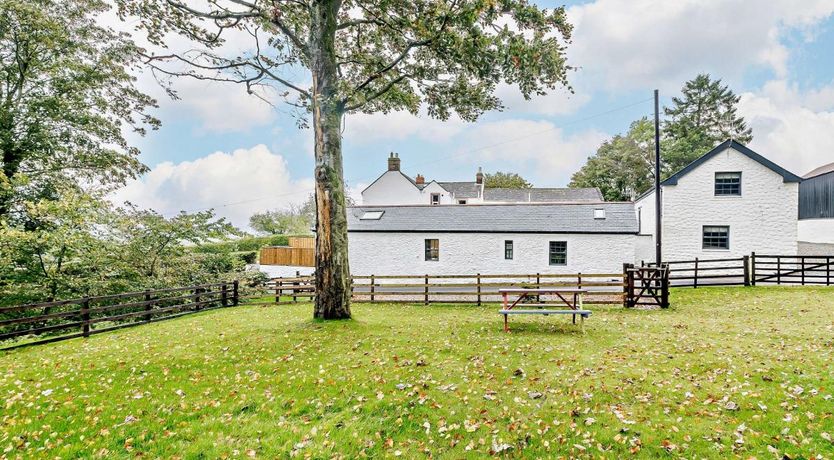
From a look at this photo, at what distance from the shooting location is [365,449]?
4098 mm

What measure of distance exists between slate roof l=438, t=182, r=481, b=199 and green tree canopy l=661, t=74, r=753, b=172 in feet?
90.4

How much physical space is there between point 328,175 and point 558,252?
1463 cm

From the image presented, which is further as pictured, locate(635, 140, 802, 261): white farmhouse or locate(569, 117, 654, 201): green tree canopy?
locate(569, 117, 654, 201): green tree canopy

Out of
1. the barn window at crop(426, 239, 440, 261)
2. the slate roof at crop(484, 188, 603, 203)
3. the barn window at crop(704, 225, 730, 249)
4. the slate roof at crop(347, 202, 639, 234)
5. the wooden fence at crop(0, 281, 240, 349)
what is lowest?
the wooden fence at crop(0, 281, 240, 349)

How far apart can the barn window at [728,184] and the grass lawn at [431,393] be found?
45.6 ft

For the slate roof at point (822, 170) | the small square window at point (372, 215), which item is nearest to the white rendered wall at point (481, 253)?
the small square window at point (372, 215)

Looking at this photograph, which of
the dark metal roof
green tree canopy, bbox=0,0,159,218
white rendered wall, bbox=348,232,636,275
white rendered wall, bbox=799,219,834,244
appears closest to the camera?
green tree canopy, bbox=0,0,159,218

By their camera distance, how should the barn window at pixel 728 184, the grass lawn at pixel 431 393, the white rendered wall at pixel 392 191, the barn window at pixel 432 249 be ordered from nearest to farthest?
the grass lawn at pixel 431 393 < the barn window at pixel 728 184 < the barn window at pixel 432 249 < the white rendered wall at pixel 392 191

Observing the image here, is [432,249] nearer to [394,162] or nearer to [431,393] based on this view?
[431,393]

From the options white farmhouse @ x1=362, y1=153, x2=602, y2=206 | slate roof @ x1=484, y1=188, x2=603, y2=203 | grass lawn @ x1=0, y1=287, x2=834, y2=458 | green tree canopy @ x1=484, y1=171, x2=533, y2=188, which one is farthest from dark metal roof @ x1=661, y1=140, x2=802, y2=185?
green tree canopy @ x1=484, y1=171, x2=533, y2=188

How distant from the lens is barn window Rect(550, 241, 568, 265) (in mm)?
20000

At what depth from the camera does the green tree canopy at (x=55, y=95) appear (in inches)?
565

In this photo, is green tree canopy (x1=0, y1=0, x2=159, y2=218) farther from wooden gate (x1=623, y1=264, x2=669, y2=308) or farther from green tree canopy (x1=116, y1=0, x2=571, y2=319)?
wooden gate (x1=623, y1=264, x2=669, y2=308)

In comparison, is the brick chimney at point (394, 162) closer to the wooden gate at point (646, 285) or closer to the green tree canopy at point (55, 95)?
the green tree canopy at point (55, 95)
